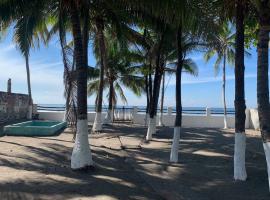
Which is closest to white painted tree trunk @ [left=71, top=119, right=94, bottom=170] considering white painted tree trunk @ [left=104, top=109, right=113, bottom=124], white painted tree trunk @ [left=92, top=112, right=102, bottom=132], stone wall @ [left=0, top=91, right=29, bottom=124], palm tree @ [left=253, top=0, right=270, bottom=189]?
palm tree @ [left=253, top=0, right=270, bottom=189]

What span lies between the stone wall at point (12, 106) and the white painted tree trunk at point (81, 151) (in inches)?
668

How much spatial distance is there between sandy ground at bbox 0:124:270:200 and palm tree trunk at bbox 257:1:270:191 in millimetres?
1617

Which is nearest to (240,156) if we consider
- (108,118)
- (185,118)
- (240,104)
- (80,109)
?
(240,104)

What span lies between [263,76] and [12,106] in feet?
77.6

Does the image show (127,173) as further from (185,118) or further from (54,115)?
(54,115)

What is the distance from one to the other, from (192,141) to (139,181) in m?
10.3

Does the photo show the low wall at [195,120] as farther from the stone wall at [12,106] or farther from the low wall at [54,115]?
the stone wall at [12,106]

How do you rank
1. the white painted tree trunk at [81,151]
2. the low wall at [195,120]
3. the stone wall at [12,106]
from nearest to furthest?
the white painted tree trunk at [81,151]
the stone wall at [12,106]
the low wall at [195,120]

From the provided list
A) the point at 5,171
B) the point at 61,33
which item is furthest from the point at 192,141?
the point at 5,171

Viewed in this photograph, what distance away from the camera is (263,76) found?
9430mm

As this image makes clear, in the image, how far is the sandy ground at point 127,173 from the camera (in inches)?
384

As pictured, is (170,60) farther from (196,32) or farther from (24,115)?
(196,32)

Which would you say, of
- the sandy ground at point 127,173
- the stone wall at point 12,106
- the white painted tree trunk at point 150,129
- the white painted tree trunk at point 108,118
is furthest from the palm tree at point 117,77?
the sandy ground at point 127,173

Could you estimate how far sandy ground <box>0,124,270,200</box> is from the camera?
9.74 metres
